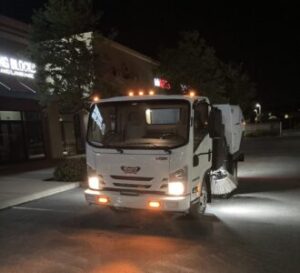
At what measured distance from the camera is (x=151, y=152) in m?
8.01

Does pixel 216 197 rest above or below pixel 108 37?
below

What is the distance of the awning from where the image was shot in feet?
64.4

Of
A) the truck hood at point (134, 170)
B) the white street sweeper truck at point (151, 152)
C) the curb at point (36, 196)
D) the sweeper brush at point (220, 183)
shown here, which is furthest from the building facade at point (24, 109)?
the truck hood at point (134, 170)

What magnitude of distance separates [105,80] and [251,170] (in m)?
6.60

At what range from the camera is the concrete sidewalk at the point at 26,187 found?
1169 centimetres

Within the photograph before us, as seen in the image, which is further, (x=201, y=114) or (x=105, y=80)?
(x=105, y=80)

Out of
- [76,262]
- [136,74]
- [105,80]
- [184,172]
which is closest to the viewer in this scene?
[76,262]

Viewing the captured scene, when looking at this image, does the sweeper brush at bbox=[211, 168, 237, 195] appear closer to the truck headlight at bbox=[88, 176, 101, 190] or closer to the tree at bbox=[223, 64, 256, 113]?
the truck headlight at bbox=[88, 176, 101, 190]

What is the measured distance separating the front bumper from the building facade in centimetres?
858

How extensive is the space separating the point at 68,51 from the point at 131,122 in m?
8.23

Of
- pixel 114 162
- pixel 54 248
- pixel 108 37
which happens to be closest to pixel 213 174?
pixel 114 162

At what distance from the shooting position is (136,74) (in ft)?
111

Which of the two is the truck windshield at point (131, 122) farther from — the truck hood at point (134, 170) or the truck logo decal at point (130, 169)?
the truck logo decal at point (130, 169)

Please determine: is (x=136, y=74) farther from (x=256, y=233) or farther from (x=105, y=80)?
(x=256, y=233)
